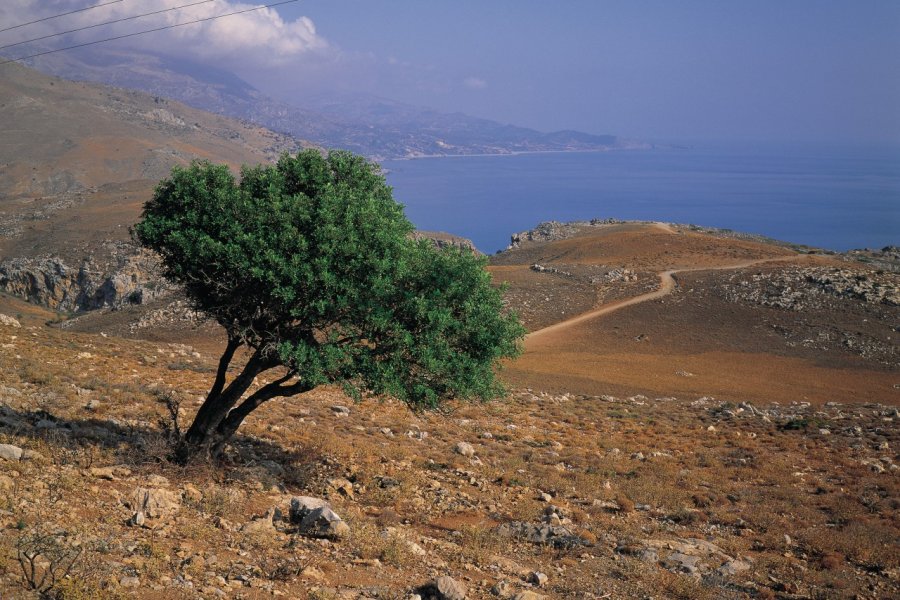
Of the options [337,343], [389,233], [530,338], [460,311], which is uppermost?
[389,233]

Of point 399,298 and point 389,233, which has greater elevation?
point 389,233

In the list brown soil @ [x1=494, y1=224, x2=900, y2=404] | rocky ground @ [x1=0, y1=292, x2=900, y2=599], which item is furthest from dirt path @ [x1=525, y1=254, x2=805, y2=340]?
rocky ground @ [x1=0, y1=292, x2=900, y2=599]

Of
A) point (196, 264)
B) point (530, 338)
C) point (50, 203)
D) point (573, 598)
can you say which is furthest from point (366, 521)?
point (50, 203)

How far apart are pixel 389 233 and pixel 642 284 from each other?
50848 millimetres

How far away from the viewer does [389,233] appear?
12.3m

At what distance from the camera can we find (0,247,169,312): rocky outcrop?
63.9m

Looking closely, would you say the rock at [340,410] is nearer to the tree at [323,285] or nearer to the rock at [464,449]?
the rock at [464,449]

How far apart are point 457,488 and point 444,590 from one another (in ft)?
21.9

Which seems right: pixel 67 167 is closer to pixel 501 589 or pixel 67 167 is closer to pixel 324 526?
pixel 324 526

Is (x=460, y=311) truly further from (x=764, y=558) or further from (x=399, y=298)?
(x=764, y=558)

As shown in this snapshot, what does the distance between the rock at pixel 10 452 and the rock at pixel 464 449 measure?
11295 millimetres

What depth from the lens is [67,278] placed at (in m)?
66.8

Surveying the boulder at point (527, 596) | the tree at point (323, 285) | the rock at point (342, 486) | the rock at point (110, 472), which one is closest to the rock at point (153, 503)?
the rock at point (110, 472)

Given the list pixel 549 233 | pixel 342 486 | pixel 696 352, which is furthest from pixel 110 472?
pixel 549 233
